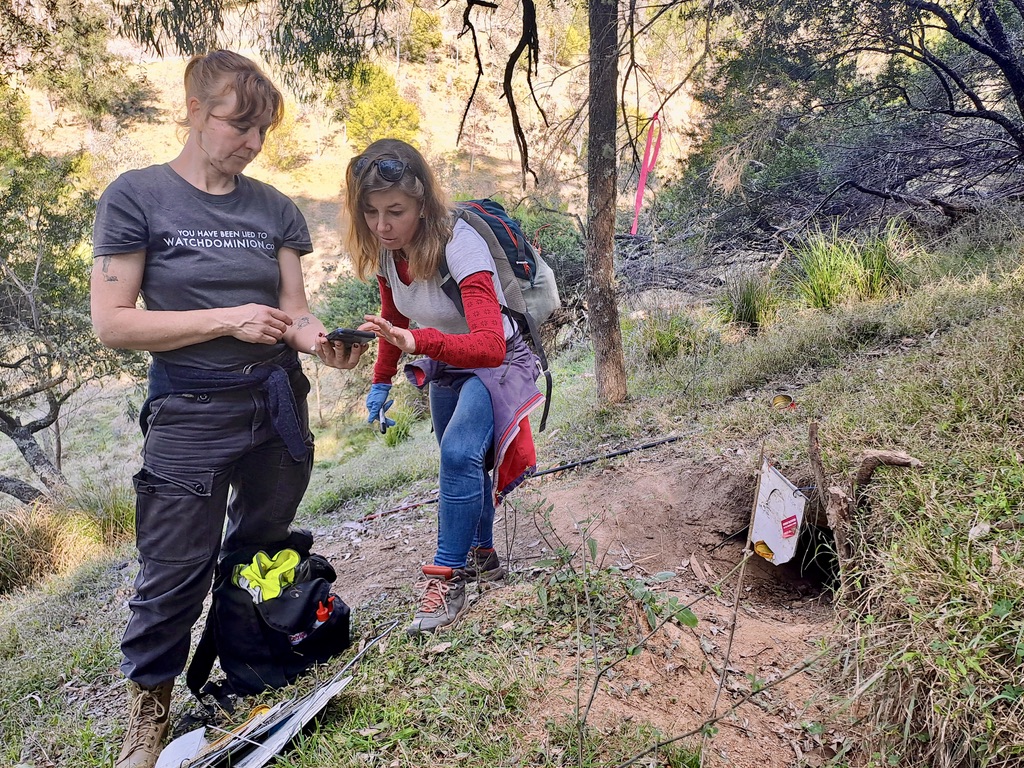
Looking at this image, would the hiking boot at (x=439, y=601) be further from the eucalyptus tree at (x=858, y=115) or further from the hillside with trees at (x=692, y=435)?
the eucalyptus tree at (x=858, y=115)

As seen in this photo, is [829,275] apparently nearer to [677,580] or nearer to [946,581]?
[677,580]

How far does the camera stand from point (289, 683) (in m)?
2.40

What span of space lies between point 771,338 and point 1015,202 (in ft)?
11.4

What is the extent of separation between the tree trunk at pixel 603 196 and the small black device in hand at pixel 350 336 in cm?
319

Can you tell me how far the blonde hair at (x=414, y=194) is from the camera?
218 centimetres

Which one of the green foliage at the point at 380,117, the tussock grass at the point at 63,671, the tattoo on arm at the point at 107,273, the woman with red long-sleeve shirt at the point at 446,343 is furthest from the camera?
the green foliage at the point at 380,117

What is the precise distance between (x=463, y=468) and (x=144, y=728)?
1.30 meters

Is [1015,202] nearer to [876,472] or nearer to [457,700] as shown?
[876,472]

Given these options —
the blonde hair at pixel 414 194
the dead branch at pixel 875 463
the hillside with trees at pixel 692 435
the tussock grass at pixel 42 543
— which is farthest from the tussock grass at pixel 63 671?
the dead branch at pixel 875 463

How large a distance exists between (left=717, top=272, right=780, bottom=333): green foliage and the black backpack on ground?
5354 millimetres

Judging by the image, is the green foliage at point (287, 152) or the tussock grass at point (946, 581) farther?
the green foliage at point (287, 152)

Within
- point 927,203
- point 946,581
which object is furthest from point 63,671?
point 927,203

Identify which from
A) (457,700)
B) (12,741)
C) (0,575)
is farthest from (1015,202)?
(0,575)

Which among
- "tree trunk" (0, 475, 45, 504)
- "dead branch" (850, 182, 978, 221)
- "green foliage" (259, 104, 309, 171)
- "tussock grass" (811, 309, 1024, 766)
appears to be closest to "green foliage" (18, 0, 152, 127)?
"tree trunk" (0, 475, 45, 504)
